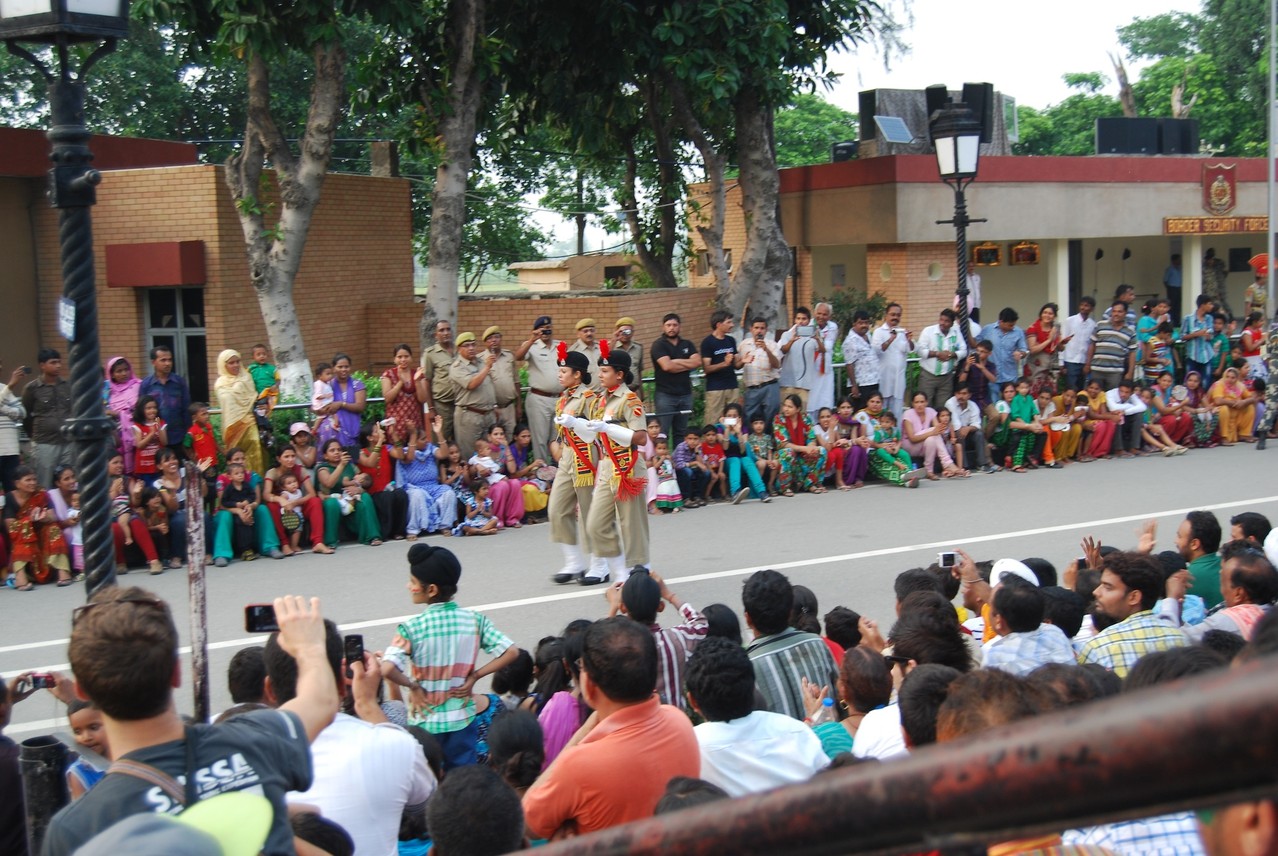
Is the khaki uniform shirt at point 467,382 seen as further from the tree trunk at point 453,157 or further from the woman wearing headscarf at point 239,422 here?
the tree trunk at point 453,157

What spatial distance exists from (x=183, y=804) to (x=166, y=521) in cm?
965

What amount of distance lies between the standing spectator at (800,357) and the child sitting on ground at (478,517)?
169 inches

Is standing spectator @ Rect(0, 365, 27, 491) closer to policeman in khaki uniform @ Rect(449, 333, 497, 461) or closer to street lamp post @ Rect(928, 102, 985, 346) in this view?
policeman in khaki uniform @ Rect(449, 333, 497, 461)

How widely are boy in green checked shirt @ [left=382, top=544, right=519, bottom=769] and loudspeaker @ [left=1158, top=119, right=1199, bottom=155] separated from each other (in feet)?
88.9

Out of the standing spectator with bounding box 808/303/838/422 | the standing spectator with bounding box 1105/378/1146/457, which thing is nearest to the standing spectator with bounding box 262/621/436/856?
the standing spectator with bounding box 808/303/838/422

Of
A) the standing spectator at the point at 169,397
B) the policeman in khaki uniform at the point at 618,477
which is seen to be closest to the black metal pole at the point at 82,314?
the policeman in khaki uniform at the point at 618,477

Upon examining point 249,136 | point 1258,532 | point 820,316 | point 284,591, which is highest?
point 249,136

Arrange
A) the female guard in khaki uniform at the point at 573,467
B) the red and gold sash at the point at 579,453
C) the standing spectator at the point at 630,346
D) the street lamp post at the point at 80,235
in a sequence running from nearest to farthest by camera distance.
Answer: the street lamp post at the point at 80,235 → the female guard in khaki uniform at the point at 573,467 → the red and gold sash at the point at 579,453 → the standing spectator at the point at 630,346

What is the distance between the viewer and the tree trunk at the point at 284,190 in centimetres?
1599

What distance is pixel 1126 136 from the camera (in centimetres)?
2945

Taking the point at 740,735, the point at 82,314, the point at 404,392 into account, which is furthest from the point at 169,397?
the point at 740,735

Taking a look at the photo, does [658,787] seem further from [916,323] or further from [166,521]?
[916,323]

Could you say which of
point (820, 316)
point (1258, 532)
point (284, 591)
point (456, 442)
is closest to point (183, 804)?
point (1258, 532)

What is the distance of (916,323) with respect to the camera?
24406 millimetres
